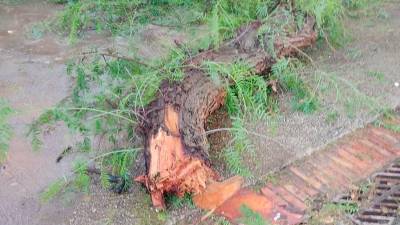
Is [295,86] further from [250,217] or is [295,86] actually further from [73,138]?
[73,138]

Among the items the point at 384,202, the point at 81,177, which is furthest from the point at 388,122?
the point at 81,177

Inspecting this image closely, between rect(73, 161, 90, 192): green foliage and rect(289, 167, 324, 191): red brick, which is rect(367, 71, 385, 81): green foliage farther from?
rect(73, 161, 90, 192): green foliage

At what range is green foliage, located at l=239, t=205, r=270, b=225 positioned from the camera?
9.28 feet

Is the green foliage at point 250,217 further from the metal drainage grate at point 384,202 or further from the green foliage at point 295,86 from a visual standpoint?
the green foliage at point 295,86

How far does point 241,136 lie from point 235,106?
1.48ft

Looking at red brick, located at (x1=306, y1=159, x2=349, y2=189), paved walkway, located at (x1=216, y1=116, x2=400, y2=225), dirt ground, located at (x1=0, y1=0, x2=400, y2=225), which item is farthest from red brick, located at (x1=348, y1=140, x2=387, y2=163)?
red brick, located at (x1=306, y1=159, x2=349, y2=189)

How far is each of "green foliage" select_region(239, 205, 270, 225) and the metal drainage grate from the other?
0.46m

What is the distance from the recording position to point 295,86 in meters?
3.88

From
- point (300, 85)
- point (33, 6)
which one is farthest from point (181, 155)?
point (33, 6)

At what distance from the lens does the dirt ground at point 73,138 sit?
3.02 metres

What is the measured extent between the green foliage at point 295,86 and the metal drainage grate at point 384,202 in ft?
2.22

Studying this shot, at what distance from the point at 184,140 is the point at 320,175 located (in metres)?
Result: 0.77

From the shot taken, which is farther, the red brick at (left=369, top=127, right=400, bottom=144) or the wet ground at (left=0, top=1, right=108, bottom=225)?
the red brick at (left=369, top=127, right=400, bottom=144)

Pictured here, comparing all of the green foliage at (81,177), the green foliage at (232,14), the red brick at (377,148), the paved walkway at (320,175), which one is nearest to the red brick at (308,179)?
the paved walkway at (320,175)
